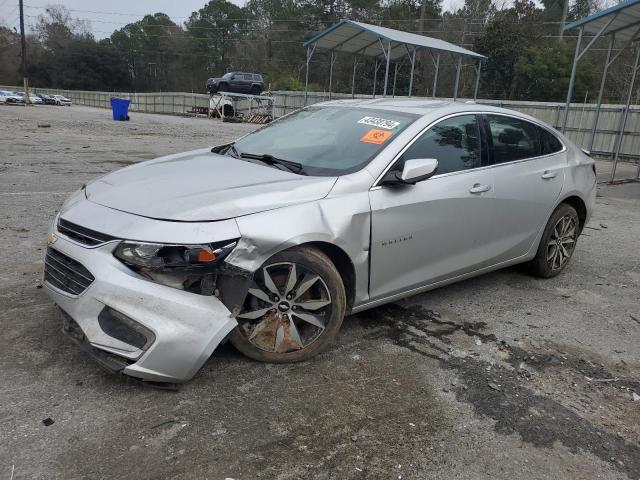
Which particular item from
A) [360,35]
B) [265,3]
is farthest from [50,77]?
[360,35]

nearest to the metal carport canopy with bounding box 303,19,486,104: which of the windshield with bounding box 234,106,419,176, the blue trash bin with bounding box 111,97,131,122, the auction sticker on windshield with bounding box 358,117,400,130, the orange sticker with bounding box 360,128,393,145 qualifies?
the blue trash bin with bounding box 111,97,131,122

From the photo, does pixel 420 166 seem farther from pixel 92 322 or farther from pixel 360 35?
pixel 360 35

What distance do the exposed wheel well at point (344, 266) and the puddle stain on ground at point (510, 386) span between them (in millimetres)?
493

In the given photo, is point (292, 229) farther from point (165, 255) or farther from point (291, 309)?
point (165, 255)

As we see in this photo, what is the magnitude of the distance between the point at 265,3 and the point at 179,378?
2822 inches

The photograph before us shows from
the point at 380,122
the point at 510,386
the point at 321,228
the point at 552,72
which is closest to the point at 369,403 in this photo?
the point at 510,386

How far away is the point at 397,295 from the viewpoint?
3684 mm

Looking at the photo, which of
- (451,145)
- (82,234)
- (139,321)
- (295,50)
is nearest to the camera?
(139,321)

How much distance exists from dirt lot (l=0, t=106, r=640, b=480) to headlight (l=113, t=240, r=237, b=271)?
707mm

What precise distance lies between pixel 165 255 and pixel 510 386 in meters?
2.13

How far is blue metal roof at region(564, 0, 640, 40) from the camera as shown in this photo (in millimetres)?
10734

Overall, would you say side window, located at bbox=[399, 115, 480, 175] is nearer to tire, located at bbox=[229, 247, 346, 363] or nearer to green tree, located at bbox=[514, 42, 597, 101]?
tire, located at bbox=[229, 247, 346, 363]

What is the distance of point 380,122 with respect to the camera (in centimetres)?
386

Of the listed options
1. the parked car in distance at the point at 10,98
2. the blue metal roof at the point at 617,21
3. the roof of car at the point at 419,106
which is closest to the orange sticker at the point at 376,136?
the roof of car at the point at 419,106
